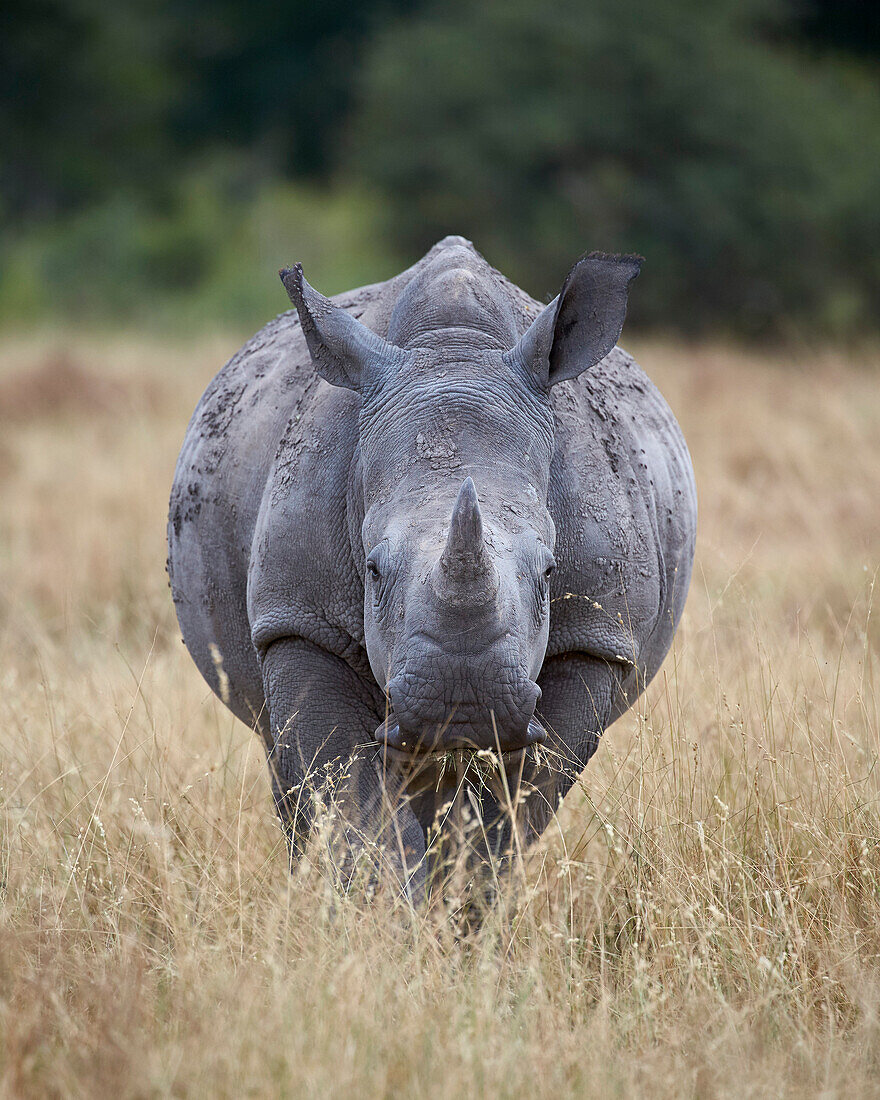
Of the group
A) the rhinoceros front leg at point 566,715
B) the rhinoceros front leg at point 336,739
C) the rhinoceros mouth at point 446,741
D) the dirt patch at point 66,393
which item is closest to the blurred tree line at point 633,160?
the dirt patch at point 66,393

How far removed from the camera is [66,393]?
12039 mm

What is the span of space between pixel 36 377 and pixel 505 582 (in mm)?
10508

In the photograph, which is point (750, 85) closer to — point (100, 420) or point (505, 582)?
point (100, 420)

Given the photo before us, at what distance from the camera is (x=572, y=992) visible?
119 inches

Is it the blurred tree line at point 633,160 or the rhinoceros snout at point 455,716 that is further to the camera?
the blurred tree line at point 633,160

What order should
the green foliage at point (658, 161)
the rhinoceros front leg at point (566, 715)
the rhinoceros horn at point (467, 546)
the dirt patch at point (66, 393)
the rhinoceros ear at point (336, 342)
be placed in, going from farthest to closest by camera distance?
the green foliage at point (658, 161)
the dirt patch at point (66, 393)
the rhinoceros front leg at point (566, 715)
the rhinoceros ear at point (336, 342)
the rhinoceros horn at point (467, 546)

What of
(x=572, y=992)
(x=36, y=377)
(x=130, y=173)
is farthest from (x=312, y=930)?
(x=130, y=173)

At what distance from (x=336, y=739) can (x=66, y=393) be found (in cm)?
936

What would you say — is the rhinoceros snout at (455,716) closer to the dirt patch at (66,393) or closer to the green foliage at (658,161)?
the dirt patch at (66,393)

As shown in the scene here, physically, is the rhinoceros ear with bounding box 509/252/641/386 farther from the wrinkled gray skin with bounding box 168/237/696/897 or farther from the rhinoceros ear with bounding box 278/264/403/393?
the rhinoceros ear with bounding box 278/264/403/393

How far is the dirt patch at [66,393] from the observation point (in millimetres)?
11777

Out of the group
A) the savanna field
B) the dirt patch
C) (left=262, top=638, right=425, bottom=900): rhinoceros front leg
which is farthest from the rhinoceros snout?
the dirt patch

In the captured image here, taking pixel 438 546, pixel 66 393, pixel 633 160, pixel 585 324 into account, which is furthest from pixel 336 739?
pixel 633 160

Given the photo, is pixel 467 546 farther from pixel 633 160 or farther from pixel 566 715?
pixel 633 160
